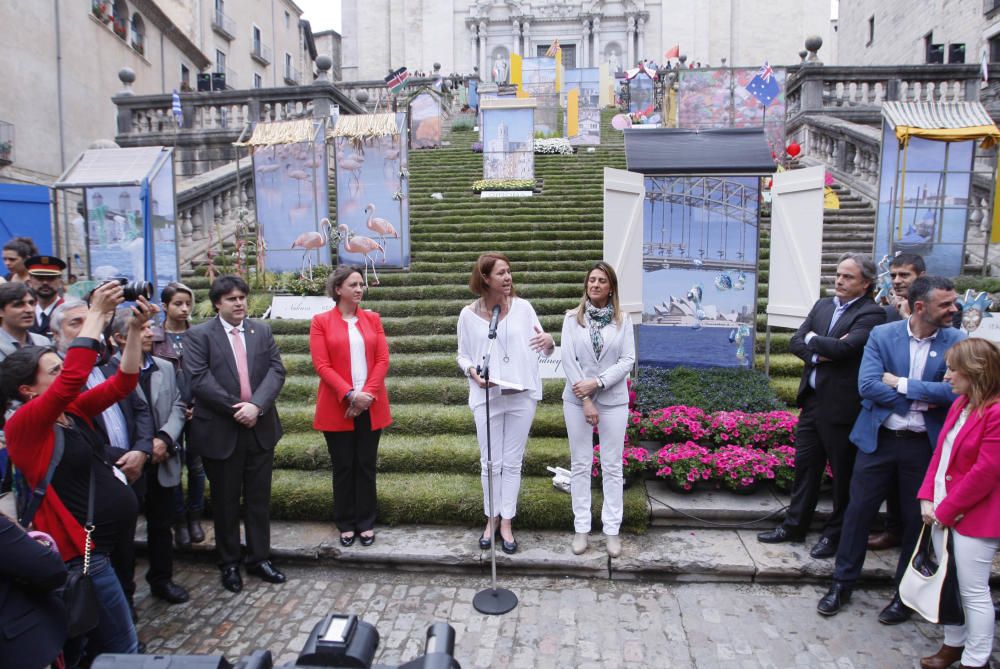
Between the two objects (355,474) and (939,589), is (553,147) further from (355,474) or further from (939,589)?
(939,589)

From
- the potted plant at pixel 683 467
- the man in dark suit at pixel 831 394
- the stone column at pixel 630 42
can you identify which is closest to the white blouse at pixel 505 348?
the potted plant at pixel 683 467

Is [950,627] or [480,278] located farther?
[480,278]

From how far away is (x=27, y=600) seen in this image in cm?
218

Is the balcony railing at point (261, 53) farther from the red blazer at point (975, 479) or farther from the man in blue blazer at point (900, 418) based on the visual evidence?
the red blazer at point (975, 479)

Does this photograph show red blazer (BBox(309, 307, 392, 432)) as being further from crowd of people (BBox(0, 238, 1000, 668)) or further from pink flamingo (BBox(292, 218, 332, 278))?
pink flamingo (BBox(292, 218, 332, 278))

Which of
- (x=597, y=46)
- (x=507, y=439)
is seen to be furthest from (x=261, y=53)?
(x=507, y=439)

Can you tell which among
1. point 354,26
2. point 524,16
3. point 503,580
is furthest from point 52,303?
point 354,26

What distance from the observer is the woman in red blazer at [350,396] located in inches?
165

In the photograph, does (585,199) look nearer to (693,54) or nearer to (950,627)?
(950,627)

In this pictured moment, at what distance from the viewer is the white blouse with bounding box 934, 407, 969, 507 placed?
9.90 ft

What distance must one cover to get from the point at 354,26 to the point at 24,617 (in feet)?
144

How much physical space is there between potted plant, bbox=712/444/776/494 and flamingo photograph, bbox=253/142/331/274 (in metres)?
6.58

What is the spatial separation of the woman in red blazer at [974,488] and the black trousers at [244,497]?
380 centimetres

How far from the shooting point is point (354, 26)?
40.0 m
